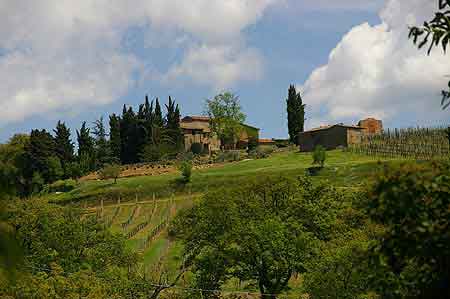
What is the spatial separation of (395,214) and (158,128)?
366 ft

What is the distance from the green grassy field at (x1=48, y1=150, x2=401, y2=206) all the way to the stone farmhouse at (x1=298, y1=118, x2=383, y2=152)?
400 centimetres

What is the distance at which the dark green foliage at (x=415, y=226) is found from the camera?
6.91m

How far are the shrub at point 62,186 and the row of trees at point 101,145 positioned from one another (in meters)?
1.60

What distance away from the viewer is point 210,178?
291 ft

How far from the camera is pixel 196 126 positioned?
128 metres

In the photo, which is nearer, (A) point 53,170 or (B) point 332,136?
(A) point 53,170

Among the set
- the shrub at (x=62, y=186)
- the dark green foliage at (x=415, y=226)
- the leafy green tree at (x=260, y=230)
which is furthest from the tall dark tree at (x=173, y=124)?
the dark green foliage at (x=415, y=226)

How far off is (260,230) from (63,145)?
282ft

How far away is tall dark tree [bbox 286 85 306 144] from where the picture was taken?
389 ft

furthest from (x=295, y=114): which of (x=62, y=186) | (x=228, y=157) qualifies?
(x=62, y=186)

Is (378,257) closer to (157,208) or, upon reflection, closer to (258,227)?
(258,227)

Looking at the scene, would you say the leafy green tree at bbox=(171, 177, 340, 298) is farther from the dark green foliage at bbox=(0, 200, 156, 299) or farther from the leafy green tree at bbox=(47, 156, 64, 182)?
the leafy green tree at bbox=(47, 156, 64, 182)

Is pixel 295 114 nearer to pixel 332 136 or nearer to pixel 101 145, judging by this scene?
pixel 332 136

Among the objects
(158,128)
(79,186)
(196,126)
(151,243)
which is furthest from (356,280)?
(196,126)
